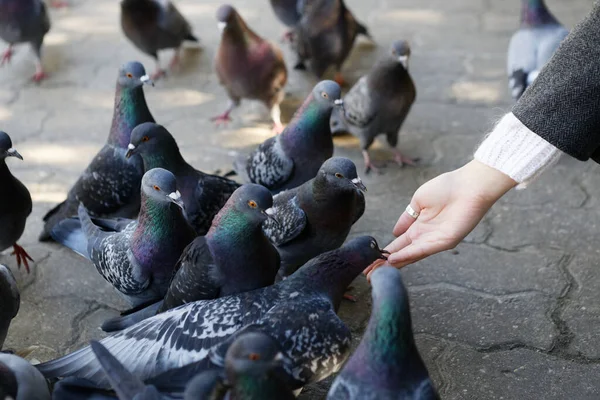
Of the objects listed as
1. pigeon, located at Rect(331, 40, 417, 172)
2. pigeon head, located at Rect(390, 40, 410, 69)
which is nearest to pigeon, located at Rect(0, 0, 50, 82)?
pigeon, located at Rect(331, 40, 417, 172)

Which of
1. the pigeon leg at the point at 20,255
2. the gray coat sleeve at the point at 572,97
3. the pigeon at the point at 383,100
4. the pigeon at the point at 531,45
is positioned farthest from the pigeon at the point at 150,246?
the pigeon at the point at 531,45

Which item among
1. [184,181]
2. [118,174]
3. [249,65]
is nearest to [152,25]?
[249,65]

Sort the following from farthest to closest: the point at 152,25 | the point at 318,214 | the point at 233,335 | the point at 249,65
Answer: the point at 152,25 → the point at 249,65 → the point at 318,214 → the point at 233,335

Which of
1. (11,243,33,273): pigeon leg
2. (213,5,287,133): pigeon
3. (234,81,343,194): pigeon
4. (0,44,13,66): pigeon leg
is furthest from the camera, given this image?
(0,44,13,66): pigeon leg

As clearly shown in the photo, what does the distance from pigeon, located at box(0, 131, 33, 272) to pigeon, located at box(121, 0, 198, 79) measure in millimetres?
2491

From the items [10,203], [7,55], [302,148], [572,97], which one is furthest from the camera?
[7,55]

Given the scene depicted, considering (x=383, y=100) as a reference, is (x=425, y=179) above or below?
below

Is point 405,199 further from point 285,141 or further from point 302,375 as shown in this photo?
point 302,375

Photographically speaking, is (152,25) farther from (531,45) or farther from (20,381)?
(20,381)

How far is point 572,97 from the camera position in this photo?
2355mm

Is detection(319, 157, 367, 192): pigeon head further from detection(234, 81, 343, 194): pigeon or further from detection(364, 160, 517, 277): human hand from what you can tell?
detection(234, 81, 343, 194): pigeon

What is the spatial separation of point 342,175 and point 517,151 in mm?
844

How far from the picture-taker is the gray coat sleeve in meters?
2.33

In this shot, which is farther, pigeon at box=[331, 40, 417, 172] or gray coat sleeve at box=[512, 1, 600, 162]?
pigeon at box=[331, 40, 417, 172]
